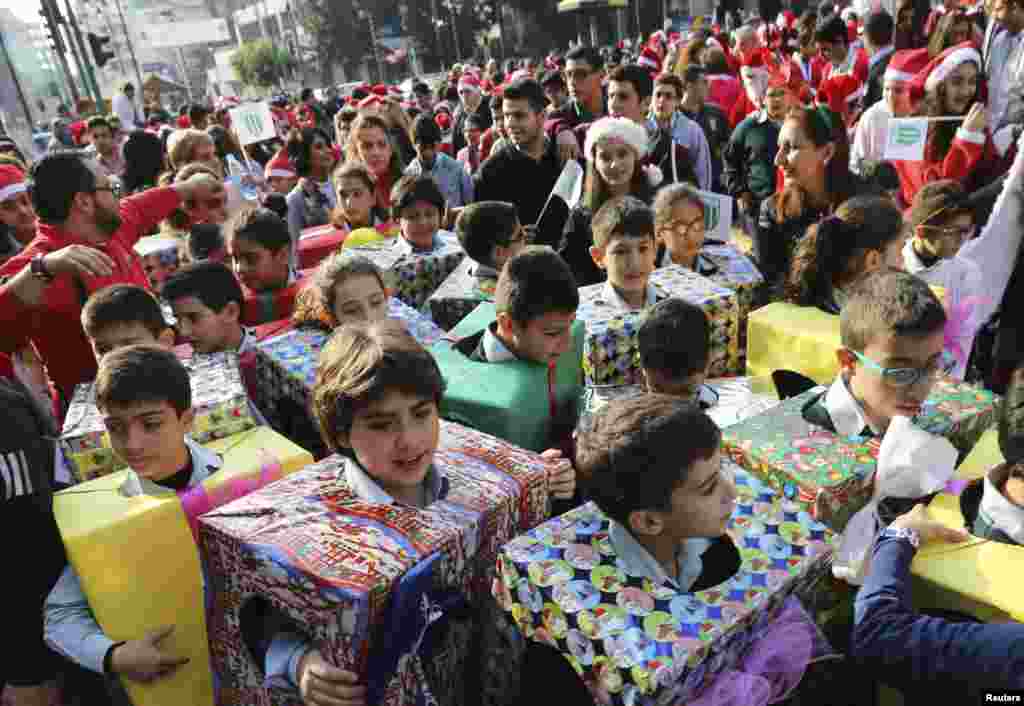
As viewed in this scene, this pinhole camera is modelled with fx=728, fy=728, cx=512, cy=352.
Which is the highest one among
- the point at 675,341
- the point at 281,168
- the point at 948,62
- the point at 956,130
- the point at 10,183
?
the point at 10,183

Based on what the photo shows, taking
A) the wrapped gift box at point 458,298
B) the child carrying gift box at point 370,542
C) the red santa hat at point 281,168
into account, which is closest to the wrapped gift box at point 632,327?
the wrapped gift box at point 458,298

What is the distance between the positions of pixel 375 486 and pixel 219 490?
53cm

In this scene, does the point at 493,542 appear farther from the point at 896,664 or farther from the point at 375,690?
the point at 896,664

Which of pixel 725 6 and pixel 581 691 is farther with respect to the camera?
pixel 725 6

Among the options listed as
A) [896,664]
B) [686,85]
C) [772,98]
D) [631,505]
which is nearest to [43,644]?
[631,505]

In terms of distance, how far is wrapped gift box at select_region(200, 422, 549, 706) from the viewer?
1.28 meters

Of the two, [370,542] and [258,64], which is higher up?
[258,64]

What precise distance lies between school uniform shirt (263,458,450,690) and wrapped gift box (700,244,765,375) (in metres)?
1.69

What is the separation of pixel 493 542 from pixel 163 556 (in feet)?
2.62

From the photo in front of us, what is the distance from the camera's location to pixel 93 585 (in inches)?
65.3

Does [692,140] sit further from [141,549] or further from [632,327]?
[141,549]

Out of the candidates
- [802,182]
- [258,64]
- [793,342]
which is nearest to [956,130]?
[802,182]

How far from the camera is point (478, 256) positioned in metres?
3.30

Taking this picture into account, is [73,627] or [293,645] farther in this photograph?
[73,627]
